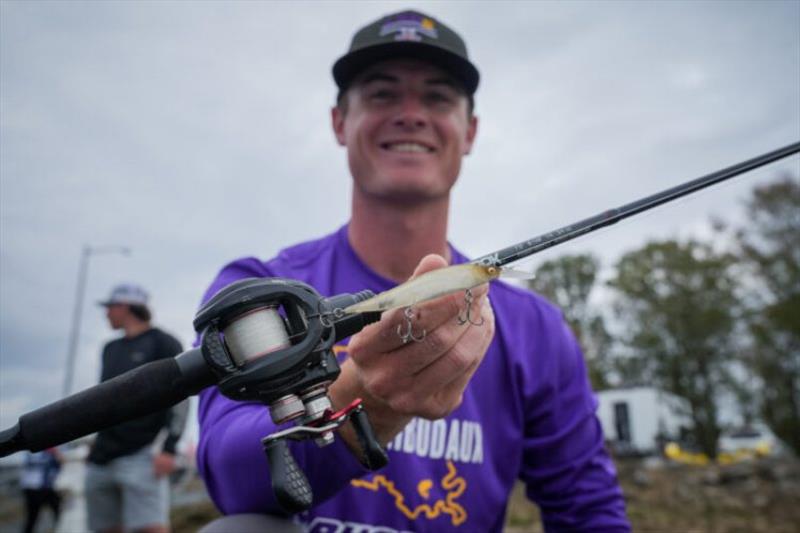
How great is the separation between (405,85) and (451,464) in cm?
184

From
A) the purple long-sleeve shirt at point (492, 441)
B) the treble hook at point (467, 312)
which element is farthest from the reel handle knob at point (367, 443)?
the purple long-sleeve shirt at point (492, 441)

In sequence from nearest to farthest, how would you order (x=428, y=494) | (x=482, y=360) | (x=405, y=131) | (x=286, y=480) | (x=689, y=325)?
(x=286, y=480)
(x=482, y=360)
(x=428, y=494)
(x=405, y=131)
(x=689, y=325)

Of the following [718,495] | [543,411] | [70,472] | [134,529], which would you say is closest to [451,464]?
[543,411]

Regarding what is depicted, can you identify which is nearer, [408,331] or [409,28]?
[408,331]

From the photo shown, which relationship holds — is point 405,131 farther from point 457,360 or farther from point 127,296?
point 127,296

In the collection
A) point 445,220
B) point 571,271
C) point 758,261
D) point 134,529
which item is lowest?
point 134,529

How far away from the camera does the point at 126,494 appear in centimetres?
520

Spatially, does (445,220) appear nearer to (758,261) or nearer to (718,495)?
(718,495)

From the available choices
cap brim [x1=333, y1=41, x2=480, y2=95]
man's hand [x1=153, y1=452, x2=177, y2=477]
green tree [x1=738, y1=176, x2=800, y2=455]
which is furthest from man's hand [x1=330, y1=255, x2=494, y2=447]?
green tree [x1=738, y1=176, x2=800, y2=455]

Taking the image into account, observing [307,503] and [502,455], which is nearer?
[307,503]

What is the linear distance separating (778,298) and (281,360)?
2787 centimetres

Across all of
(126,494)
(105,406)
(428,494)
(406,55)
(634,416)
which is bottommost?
(634,416)

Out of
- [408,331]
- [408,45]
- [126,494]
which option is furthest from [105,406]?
[126,494]

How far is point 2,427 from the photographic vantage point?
4.13ft
